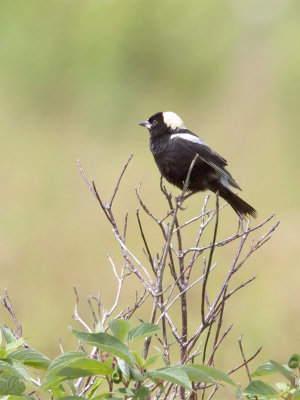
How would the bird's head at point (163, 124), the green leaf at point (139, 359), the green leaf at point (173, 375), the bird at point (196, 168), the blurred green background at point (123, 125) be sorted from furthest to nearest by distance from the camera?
the blurred green background at point (123, 125) < the bird's head at point (163, 124) < the bird at point (196, 168) < the green leaf at point (139, 359) < the green leaf at point (173, 375)

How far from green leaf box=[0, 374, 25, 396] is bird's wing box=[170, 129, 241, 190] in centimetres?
258

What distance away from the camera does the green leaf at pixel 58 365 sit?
4.43 ft

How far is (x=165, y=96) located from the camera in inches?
379

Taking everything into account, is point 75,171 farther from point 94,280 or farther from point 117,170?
point 94,280

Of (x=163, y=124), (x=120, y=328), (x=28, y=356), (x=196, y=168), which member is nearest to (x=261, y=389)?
(x=120, y=328)

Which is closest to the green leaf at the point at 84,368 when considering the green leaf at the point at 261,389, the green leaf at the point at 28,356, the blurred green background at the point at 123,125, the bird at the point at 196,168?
the green leaf at the point at 28,356

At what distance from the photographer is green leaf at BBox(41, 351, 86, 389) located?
4.43ft

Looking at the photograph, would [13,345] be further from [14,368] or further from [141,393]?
[141,393]

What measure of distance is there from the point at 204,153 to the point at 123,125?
545 cm

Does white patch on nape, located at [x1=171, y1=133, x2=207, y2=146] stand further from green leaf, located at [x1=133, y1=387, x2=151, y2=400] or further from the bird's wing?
green leaf, located at [x1=133, y1=387, x2=151, y2=400]

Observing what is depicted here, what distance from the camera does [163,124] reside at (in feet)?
14.4

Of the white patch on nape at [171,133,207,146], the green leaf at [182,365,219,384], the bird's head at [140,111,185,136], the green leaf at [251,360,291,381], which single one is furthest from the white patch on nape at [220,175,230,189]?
the green leaf at [182,365,219,384]

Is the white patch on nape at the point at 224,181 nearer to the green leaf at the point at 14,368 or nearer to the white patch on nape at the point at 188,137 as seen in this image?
the white patch on nape at the point at 188,137

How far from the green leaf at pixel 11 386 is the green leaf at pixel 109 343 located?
19 centimetres
